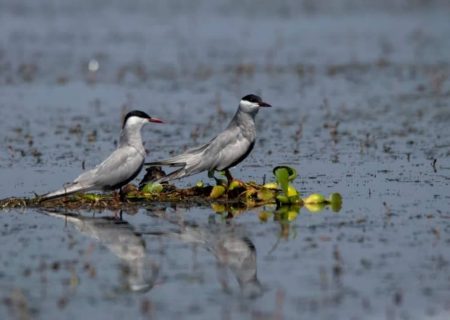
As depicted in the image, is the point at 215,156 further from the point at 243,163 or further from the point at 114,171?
the point at 243,163

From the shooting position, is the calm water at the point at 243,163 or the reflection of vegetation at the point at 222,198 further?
the reflection of vegetation at the point at 222,198

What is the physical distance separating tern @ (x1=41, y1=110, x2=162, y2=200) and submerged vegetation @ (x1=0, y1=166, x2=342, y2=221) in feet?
0.70

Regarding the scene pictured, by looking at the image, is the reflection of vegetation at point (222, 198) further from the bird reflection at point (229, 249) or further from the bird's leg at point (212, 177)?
the bird reflection at point (229, 249)

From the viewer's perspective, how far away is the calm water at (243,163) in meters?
8.09

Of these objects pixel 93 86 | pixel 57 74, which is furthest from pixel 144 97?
pixel 57 74

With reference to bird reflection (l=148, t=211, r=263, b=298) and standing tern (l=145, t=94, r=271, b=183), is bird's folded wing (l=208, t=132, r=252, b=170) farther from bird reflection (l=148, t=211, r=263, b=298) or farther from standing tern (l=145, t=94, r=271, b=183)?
bird reflection (l=148, t=211, r=263, b=298)

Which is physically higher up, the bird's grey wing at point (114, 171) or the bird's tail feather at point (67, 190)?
the bird's grey wing at point (114, 171)

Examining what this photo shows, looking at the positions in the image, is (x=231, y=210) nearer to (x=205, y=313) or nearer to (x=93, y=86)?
(x=205, y=313)

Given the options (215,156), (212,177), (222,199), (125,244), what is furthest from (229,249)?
(212,177)

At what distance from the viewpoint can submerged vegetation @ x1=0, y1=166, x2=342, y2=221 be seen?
437 inches

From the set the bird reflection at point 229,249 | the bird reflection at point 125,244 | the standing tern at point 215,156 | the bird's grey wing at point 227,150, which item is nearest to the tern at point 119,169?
the bird reflection at point 125,244

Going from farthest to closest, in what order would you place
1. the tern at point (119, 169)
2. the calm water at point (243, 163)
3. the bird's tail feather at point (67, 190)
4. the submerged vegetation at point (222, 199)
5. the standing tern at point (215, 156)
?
the standing tern at point (215, 156), the submerged vegetation at point (222, 199), the tern at point (119, 169), the bird's tail feather at point (67, 190), the calm water at point (243, 163)

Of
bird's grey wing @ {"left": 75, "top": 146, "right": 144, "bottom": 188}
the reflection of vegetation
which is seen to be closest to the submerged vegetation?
the reflection of vegetation

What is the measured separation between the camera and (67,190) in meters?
10.9
